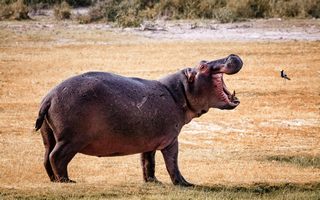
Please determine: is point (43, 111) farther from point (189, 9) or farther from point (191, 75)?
point (189, 9)

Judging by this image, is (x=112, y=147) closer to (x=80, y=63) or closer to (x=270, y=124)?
(x=270, y=124)

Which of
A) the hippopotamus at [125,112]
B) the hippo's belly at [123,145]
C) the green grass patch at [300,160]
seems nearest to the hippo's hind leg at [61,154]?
the hippopotamus at [125,112]

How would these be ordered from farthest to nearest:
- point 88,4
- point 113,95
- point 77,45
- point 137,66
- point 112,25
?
point 88,4, point 112,25, point 77,45, point 137,66, point 113,95

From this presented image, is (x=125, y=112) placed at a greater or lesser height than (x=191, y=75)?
lesser

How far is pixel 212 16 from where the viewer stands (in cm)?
4166

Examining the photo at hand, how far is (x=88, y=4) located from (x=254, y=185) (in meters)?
35.8

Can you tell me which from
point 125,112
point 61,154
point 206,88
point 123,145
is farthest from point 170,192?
point 206,88

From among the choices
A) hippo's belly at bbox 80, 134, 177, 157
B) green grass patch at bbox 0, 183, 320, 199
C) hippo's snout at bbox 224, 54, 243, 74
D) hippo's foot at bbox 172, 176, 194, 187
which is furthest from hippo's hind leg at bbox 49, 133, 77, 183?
hippo's snout at bbox 224, 54, 243, 74

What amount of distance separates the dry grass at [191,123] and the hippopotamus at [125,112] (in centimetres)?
39

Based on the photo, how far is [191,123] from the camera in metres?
18.4

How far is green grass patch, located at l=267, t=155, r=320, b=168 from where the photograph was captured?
13672mm

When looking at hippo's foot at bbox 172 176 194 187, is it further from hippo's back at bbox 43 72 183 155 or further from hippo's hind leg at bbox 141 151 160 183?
hippo's back at bbox 43 72 183 155

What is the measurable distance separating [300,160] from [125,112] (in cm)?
416

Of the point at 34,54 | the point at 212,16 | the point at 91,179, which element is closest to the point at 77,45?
the point at 34,54
